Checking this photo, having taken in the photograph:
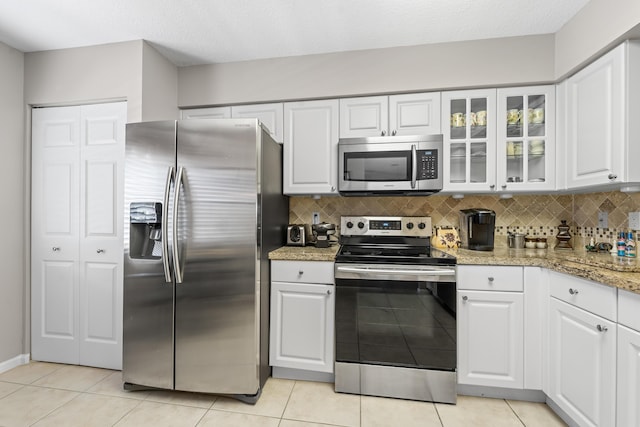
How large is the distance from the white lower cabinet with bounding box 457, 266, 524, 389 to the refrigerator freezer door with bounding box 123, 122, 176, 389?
1826mm

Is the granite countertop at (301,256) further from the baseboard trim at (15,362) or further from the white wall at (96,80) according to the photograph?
the baseboard trim at (15,362)

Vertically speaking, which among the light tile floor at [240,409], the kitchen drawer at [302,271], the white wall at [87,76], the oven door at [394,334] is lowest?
the light tile floor at [240,409]

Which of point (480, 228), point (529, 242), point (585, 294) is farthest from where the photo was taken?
point (529, 242)

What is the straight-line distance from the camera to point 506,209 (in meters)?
2.33

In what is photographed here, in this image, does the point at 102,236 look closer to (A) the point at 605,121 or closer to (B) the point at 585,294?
(B) the point at 585,294

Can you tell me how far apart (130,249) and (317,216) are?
1.42m

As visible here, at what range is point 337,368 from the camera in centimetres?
185

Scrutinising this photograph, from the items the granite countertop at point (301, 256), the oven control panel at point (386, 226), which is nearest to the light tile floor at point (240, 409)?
the granite countertop at point (301, 256)

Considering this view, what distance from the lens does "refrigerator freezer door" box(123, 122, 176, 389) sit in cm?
175

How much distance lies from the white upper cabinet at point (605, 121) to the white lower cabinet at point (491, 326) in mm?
738

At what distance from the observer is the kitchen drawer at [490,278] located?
5.65 feet

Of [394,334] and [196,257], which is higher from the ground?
[196,257]

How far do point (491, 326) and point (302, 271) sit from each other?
1.22 metres

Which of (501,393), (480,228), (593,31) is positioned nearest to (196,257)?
(480,228)
